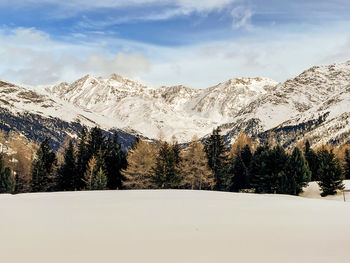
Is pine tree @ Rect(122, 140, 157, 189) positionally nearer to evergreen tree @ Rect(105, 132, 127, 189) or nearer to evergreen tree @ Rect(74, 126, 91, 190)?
evergreen tree @ Rect(105, 132, 127, 189)

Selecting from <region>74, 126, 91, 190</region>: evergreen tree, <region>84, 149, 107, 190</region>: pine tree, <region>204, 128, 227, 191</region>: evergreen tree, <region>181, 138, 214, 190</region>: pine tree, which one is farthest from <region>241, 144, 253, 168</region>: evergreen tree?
<region>74, 126, 91, 190</region>: evergreen tree

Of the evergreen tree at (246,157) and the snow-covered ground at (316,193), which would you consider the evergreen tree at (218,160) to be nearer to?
the evergreen tree at (246,157)

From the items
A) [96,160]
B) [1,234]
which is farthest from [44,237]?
[96,160]

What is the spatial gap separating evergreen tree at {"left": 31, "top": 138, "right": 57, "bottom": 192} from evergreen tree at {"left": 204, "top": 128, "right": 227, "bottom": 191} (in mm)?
30488

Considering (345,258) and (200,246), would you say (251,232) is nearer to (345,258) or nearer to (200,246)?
(200,246)

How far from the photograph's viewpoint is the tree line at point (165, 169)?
5722cm

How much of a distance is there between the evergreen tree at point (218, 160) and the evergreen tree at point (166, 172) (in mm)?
9842

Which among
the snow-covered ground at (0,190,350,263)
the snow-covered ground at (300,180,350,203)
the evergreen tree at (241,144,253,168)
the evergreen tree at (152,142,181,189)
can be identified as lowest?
the snow-covered ground at (300,180,350,203)

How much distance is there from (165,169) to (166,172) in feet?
1.66

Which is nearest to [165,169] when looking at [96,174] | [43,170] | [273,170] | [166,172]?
[166,172]

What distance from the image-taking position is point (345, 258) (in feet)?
31.9

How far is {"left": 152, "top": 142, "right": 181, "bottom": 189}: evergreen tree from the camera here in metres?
55.9

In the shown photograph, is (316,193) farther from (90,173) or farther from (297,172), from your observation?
(90,173)

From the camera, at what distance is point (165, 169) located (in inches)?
2211
